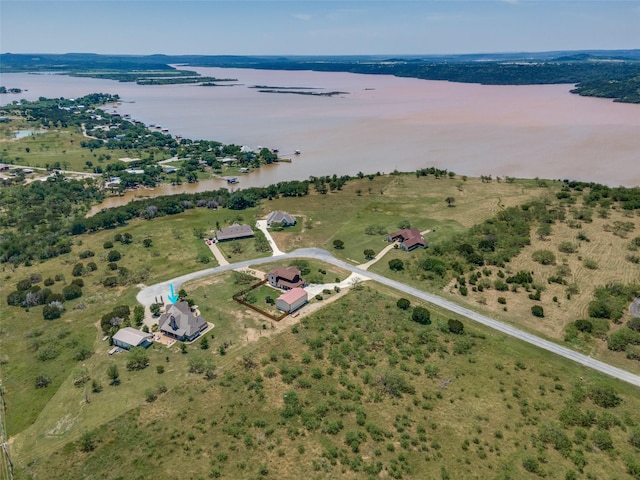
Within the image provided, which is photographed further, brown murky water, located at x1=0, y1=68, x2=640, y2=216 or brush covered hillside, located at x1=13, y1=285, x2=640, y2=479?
brown murky water, located at x1=0, y1=68, x2=640, y2=216

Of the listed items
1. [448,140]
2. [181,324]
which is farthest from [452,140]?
[181,324]

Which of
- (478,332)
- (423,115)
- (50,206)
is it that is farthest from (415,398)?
(423,115)

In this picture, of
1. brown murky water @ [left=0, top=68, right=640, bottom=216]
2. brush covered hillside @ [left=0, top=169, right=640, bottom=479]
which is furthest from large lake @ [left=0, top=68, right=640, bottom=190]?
brush covered hillside @ [left=0, top=169, right=640, bottom=479]

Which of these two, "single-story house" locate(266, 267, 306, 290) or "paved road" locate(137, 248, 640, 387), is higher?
"single-story house" locate(266, 267, 306, 290)

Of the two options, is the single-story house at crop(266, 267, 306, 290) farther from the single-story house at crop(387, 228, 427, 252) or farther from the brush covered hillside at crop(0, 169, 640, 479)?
the single-story house at crop(387, 228, 427, 252)

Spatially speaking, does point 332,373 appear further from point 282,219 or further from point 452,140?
point 452,140

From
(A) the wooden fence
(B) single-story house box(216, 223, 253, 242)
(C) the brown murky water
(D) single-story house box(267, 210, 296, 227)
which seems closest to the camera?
(A) the wooden fence
